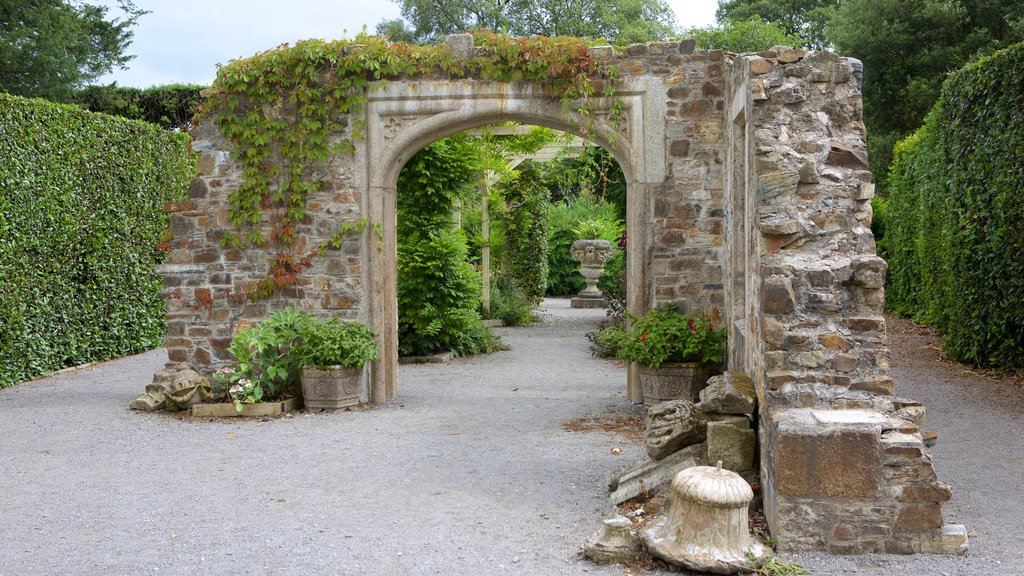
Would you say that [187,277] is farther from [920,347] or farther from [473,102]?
[920,347]

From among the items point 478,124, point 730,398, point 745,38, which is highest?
point 745,38

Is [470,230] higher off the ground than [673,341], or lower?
higher

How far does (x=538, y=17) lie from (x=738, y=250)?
2319 centimetres

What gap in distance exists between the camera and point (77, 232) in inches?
369

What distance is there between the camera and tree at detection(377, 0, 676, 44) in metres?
27.6

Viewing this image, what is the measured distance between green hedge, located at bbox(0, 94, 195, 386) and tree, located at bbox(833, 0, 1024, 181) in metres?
14.0

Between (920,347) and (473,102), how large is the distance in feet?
20.4

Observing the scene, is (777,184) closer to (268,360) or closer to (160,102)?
Result: (268,360)

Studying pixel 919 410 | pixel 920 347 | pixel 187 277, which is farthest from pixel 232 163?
pixel 920 347

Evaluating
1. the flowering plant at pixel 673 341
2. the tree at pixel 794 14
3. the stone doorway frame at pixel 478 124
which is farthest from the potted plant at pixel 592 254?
the flowering plant at pixel 673 341

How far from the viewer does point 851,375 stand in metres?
3.96

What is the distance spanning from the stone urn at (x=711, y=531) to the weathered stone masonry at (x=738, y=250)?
0.75 feet

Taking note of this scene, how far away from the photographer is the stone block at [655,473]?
442cm

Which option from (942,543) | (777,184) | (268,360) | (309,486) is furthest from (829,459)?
(268,360)
